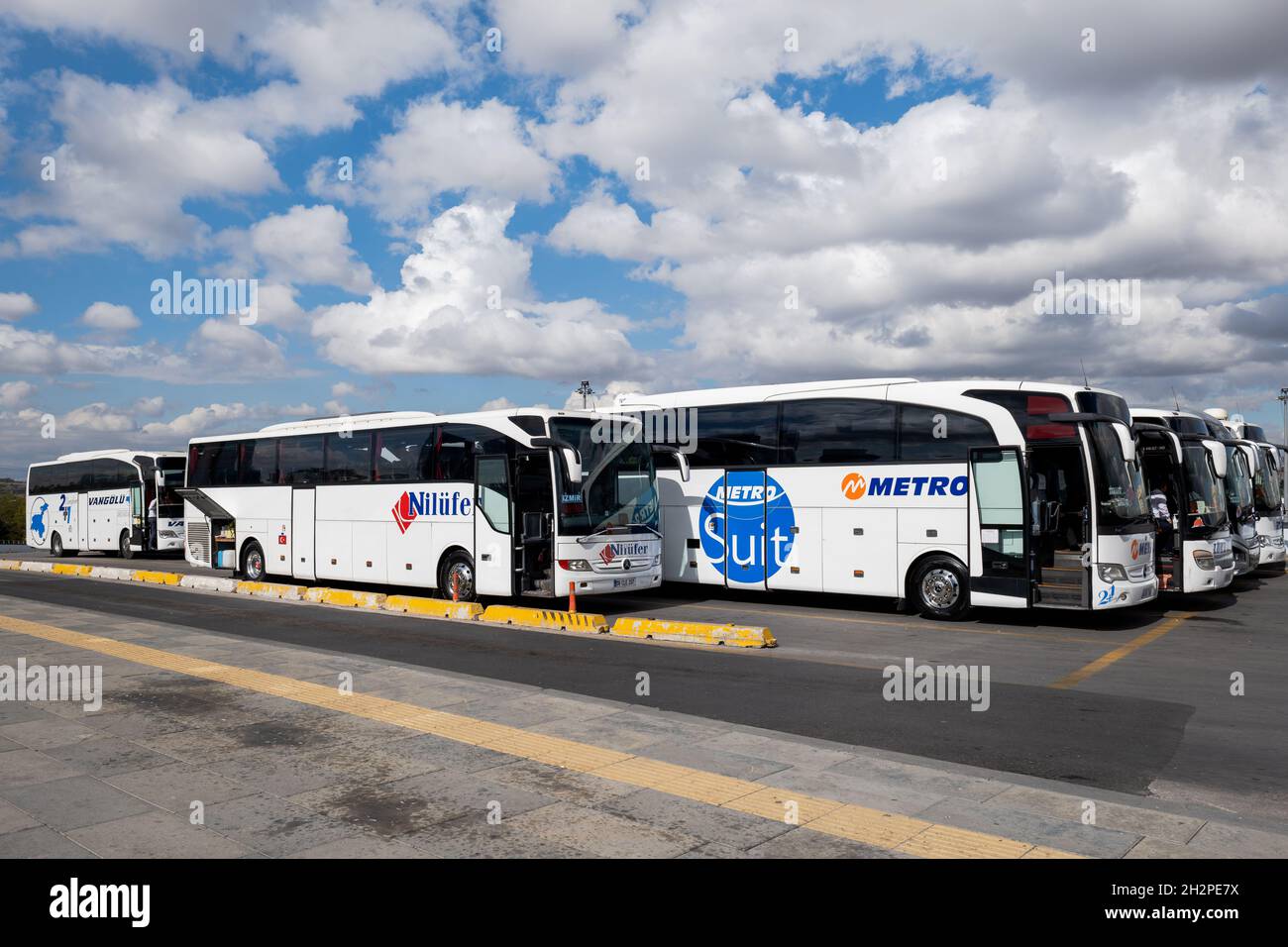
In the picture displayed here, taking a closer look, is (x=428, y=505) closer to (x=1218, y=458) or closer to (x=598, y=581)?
(x=598, y=581)

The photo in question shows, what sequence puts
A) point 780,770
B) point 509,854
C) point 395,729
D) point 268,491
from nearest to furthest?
point 509,854, point 780,770, point 395,729, point 268,491

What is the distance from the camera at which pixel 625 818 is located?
557cm

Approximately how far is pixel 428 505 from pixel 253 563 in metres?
7.07

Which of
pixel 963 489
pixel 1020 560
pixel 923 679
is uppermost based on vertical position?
pixel 963 489

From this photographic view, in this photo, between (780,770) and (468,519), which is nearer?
(780,770)

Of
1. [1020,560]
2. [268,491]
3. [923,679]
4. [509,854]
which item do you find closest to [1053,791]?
[509,854]

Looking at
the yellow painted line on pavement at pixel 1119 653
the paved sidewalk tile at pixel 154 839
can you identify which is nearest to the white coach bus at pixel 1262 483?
the yellow painted line on pavement at pixel 1119 653

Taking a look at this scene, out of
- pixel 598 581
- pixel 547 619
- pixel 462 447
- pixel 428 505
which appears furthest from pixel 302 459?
pixel 547 619

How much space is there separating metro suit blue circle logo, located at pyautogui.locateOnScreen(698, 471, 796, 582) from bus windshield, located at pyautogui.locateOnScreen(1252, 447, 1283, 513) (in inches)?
432

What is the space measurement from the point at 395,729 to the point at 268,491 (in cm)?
1537

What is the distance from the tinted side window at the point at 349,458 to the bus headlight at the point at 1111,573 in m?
13.0

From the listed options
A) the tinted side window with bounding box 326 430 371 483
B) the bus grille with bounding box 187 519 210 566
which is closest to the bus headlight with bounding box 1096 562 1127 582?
the tinted side window with bounding box 326 430 371 483

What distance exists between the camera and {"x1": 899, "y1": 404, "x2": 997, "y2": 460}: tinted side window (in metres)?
14.5
